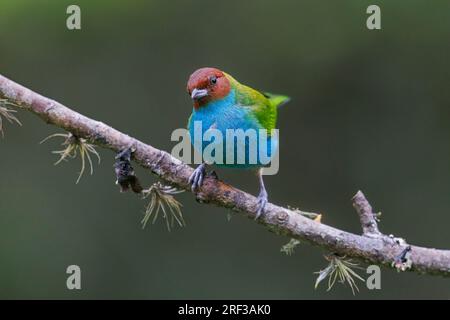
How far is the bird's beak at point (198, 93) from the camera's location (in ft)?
12.7

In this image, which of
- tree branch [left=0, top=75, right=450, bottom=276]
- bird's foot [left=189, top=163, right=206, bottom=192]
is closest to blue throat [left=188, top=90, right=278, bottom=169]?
bird's foot [left=189, top=163, right=206, bottom=192]

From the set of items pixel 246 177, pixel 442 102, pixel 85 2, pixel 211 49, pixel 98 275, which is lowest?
pixel 98 275

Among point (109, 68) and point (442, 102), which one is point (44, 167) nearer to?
point (109, 68)

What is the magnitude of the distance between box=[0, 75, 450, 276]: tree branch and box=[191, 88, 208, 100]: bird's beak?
674 millimetres

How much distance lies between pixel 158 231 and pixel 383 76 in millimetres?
2629

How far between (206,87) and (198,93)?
0.25 ft

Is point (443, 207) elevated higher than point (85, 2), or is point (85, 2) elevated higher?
point (85, 2)

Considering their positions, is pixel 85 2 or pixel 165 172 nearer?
pixel 165 172

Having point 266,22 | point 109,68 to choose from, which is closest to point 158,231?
point 109,68

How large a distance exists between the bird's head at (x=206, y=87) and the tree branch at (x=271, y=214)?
714mm

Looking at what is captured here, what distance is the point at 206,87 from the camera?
3.93 meters

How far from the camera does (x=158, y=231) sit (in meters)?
6.62

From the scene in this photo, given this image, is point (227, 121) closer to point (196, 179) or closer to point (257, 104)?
point (257, 104)

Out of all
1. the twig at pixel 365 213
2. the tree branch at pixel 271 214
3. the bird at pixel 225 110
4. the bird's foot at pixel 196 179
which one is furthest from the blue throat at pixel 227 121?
the twig at pixel 365 213
